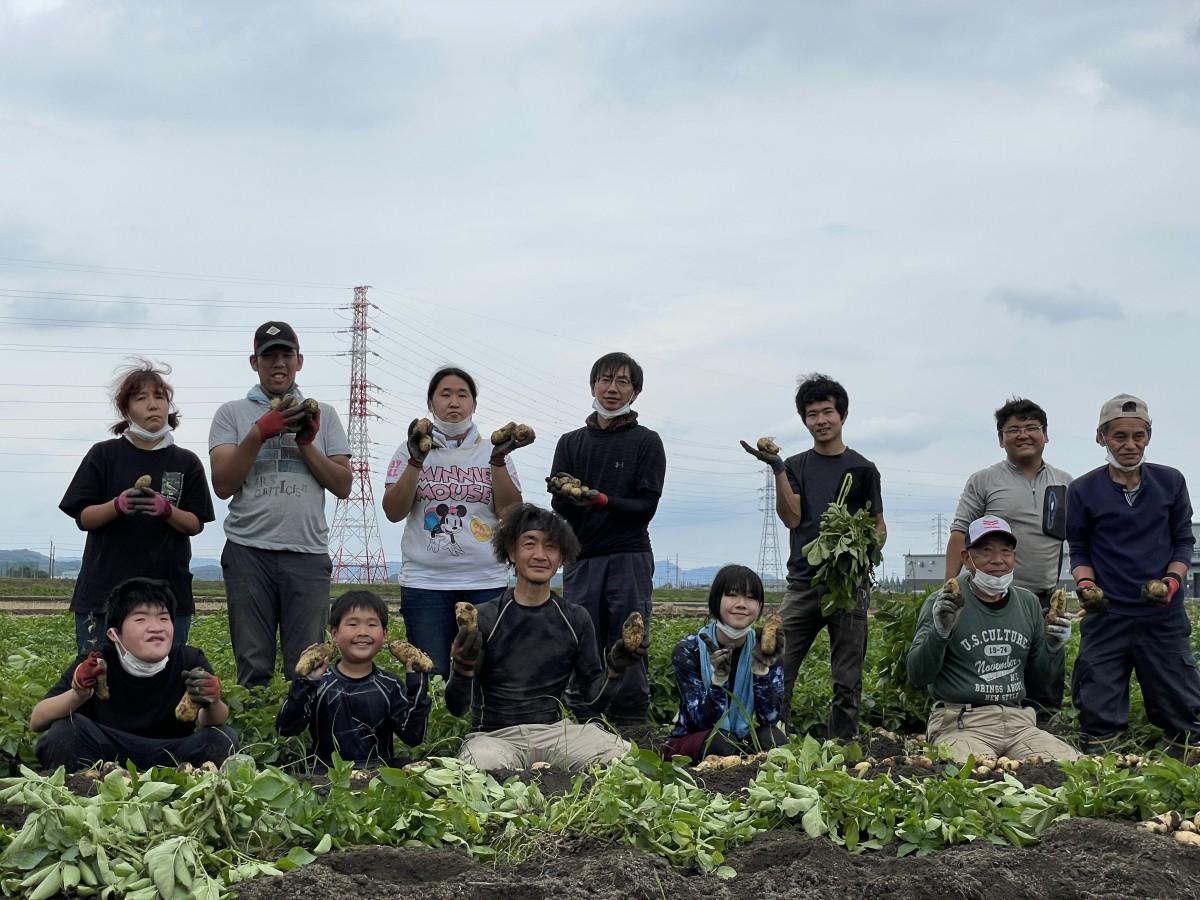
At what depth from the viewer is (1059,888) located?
12.5 ft

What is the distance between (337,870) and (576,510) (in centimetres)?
317

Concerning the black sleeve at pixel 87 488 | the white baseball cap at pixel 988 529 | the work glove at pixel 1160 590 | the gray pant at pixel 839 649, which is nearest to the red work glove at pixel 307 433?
the black sleeve at pixel 87 488

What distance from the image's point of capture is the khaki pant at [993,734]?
6.27 meters

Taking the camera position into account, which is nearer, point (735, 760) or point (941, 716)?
point (735, 760)

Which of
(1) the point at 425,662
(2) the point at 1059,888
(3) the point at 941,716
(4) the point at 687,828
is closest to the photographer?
(2) the point at 1059,888

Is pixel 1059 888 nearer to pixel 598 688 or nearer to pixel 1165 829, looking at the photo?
pixel 1165 829

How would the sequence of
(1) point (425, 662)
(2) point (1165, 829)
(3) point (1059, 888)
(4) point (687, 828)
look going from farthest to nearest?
(1) point (425, 662) < (2) point (1165, 829) < (4) point (687, 828) < (3) point (1059, 888)

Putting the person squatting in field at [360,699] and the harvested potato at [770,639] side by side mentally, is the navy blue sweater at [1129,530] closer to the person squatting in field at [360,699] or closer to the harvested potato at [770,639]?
the harvested potato at [770,639]

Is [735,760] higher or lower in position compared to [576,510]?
lower

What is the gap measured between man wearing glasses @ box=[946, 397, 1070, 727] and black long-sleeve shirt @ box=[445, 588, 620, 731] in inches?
90.7

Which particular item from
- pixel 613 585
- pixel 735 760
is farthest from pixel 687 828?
pixel 613 585

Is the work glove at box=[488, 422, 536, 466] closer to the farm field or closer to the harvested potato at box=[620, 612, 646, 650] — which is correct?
the harvested potato at box=[620, 612, 646, 650]

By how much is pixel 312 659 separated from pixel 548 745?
1.16 metres

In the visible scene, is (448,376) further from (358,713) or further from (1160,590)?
(1160,590)
